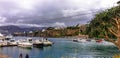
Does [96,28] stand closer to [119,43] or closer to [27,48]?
[27,48]

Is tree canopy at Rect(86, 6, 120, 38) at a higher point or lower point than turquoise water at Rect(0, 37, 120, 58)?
higher

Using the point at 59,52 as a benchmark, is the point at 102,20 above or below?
above

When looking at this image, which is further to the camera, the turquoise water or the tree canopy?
the tree canopy

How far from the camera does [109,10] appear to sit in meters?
156

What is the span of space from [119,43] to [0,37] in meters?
121

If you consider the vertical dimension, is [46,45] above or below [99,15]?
below

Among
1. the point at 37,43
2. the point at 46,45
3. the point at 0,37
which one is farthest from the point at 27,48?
the point at 0,37

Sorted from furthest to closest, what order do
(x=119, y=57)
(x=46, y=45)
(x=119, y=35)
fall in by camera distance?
(x=46, y=45) → (x=119, y=57) → (x=119, y=35)

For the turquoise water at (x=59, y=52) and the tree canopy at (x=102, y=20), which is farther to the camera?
the tree canopy at (x=102, y=20)

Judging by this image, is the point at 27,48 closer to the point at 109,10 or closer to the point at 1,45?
the point at 1,45

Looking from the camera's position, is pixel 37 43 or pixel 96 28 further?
pixel 96 28

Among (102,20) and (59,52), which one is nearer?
(59,52)

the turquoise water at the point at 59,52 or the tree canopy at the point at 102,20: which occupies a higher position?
the tree canopy at the point at 102,20

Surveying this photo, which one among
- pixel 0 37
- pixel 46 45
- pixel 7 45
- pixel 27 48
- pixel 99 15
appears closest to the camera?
pixel 27 48
